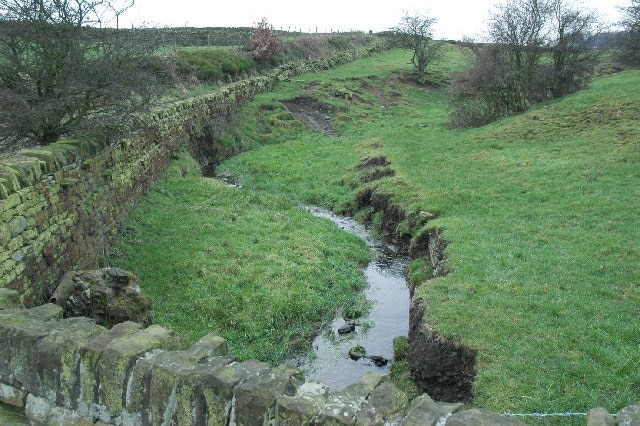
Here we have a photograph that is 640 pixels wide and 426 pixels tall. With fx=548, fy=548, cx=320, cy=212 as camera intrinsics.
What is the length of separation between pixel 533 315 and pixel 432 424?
5.74 meters

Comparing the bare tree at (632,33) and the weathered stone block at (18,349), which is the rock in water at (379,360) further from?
the bare tree at (632,33)

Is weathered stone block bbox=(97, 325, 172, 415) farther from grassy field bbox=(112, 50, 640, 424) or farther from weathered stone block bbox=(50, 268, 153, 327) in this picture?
grassy field bbox=(112, 50, 640, 424)

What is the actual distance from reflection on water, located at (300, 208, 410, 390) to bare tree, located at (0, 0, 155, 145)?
693 centimetres

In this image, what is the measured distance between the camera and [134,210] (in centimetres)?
1532

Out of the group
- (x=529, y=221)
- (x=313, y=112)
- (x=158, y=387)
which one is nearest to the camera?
(x=158, y=387)

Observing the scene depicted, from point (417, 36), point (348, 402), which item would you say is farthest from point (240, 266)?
point (417, 36)

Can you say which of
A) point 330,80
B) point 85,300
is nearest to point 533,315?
point 85,300

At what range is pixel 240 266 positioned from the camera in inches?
506

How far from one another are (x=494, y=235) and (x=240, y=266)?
6072mm

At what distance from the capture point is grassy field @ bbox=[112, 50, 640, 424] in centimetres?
774

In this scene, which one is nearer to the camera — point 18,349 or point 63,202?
point 18,349

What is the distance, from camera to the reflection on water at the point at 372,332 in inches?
373

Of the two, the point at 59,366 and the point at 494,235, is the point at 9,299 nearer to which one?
the point at 59,366

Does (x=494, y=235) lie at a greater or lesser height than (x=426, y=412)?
lesser
